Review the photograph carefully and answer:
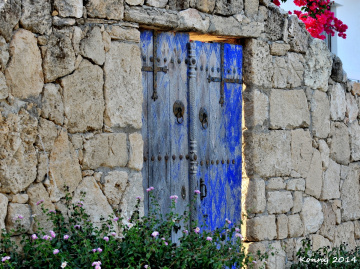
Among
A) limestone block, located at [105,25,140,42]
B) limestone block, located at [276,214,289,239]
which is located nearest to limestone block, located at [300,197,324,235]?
limestone block, located at [276,214,289,239]

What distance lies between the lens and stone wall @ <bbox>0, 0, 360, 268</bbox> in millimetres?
3775

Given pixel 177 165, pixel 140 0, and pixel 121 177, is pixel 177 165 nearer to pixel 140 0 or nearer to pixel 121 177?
pixel 121 177

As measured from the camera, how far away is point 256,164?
16.8 ft

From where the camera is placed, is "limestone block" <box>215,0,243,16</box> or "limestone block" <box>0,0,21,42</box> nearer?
"limestone block" <box>0,0,21,42</box>

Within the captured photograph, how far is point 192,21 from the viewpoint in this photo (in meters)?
4.65

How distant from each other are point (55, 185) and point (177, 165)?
110cm

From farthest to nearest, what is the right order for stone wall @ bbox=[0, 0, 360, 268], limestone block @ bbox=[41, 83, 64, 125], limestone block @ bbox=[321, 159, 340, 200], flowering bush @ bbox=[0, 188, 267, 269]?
limestone block @ bbox=[321, 159, 340, 200], limestone block @ bbox=[41, 83, 64, 125], stone wall @ bbox=[0, 0, 360, 268], flowering bush @ bbox=[0, 188, 267, 269]

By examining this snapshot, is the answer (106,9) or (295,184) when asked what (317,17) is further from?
(106,9)

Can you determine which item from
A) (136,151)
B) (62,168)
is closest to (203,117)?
(136,151)

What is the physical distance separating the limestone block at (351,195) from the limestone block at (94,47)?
2.95 m

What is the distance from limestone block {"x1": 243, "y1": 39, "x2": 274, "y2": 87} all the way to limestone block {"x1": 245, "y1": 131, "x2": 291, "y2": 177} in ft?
1.46

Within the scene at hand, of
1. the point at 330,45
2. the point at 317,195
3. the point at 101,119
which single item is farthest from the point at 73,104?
the point at 330,45

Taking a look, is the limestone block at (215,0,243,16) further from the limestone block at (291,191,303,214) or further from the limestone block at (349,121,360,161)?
the limestone block at (349,121,360,161)

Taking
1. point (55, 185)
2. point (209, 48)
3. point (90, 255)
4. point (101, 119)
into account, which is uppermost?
point (209, 48)
